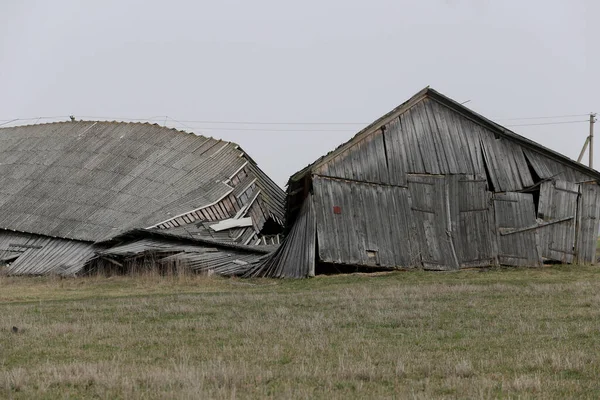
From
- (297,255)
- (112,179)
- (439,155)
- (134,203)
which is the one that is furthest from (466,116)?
(112,179)

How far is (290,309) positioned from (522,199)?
17071 millimetres

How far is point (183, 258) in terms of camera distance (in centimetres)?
3591

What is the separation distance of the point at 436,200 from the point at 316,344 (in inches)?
789

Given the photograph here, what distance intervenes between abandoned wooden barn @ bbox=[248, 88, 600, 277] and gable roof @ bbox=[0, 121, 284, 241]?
24.1ft

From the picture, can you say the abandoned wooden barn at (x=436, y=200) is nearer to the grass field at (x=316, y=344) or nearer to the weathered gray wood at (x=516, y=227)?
the weathered gray wood at (x=516, y=227)

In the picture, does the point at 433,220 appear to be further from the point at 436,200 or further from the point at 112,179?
the point at 112,179

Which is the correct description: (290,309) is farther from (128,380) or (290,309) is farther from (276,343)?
(128,380)

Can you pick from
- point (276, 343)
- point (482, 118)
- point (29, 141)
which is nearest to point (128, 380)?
point (276, 343)

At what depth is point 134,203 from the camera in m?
43.1

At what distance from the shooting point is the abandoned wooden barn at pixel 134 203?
38.3m

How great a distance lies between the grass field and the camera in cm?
1227

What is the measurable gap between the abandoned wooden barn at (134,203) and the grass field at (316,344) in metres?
12.0

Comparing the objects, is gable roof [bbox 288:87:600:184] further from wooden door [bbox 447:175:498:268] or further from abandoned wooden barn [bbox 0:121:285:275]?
abandoned wooden barn [bbox 0:121:285:275]

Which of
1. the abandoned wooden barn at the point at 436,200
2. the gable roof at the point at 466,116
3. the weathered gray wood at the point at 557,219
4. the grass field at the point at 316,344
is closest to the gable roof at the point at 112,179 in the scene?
the abandoned wooden barn at the point at 436,200
